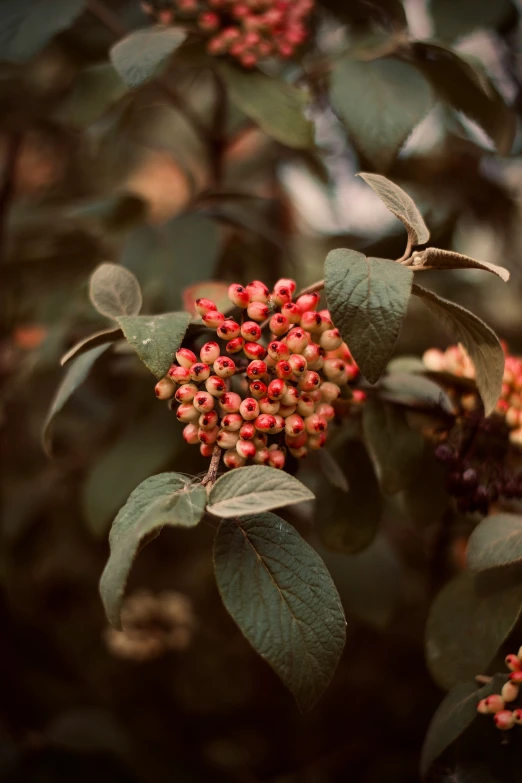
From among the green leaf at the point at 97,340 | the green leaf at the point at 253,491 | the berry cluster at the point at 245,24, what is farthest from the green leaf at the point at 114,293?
the berry cluster at the point at 245,24

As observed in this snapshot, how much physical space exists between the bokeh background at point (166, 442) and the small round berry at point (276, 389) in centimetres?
26

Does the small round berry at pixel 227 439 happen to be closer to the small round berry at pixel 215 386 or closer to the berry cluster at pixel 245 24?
the small round berry at pixel 215 386

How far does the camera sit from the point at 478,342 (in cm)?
57

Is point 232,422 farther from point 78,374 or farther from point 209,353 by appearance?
point 78,374

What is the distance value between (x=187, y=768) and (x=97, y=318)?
82cm

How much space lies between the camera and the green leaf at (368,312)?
0.51m

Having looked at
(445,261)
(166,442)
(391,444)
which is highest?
(445,261)

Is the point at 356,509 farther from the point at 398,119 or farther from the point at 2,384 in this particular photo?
the point at 2,384

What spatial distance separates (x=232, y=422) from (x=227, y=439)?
0.02 metres

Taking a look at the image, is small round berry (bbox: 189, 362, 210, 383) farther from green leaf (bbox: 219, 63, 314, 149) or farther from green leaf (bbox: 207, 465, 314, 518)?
green leaf (bbox: 219, 63, 314, 149)

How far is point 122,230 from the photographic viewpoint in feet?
3.80

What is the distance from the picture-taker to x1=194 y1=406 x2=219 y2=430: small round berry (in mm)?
539

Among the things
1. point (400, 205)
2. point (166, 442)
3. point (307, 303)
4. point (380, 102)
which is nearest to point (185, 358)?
point (307, 303)

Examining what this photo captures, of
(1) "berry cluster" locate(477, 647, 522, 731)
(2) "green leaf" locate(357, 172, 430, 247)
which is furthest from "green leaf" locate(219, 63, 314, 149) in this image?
(1) "berry cluster" locate(477, 647, 522, 731)
